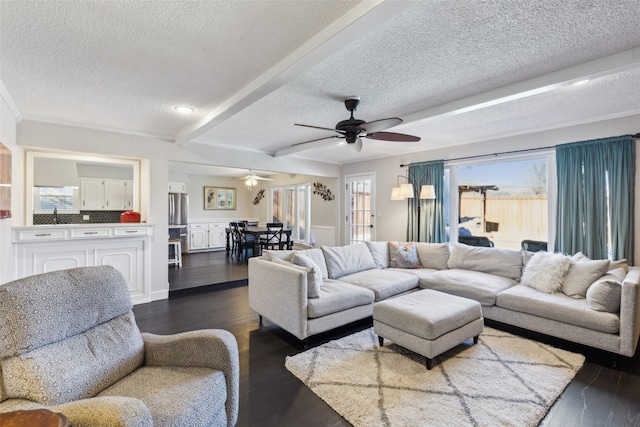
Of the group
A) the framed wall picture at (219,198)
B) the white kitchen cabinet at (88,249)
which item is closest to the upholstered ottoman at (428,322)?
the white kitchen cabinet at (88,249)

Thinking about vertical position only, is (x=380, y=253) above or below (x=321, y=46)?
below

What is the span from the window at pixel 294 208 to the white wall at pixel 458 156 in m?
1.50

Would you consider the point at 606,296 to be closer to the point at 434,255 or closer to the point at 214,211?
the point at 434,255

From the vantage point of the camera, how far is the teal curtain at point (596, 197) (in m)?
3.35

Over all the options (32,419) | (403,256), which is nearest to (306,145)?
(403,256)

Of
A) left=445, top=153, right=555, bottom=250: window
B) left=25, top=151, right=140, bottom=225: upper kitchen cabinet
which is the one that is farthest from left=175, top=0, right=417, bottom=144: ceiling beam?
left=445, top=153, right=555, bottom=250: window

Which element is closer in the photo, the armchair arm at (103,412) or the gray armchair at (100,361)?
the armchair arm at (103,412)

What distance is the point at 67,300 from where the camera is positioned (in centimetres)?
148

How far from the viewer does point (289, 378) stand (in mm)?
2352

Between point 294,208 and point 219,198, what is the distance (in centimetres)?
267

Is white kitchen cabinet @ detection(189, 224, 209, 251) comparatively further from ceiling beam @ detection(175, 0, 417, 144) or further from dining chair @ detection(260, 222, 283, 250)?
ceiling beam @ detection(175, 0, 417, 144)

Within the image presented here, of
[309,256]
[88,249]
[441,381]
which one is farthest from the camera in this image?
[88,249]

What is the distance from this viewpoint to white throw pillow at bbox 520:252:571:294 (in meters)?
3.18

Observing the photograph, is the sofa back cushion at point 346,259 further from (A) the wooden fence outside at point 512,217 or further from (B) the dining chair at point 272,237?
(B) the dining chair at point 272,237
